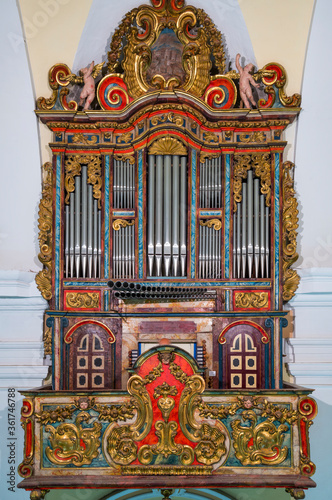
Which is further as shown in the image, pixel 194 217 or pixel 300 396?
pixel 194 217

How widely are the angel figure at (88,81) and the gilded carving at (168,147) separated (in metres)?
1.20

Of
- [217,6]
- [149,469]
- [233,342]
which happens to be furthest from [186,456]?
[217,6]

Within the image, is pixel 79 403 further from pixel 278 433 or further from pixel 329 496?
pixel 329 496

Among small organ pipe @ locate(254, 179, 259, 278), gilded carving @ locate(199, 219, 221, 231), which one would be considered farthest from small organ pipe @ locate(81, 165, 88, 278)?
small organ pipe @ locate(254, 179, 259, 278)

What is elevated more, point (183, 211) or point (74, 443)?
point (183, 211)

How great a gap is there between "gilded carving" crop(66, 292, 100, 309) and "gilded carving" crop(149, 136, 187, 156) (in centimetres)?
229

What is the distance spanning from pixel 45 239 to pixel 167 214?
183cm

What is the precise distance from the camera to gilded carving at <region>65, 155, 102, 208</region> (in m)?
8.83

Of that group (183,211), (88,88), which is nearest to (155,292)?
(183,211)

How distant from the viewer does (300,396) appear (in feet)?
24.5

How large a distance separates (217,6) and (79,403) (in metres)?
6.15

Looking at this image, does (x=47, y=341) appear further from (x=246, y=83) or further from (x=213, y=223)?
(x=246, y=83)

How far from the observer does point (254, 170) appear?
8.90 metres

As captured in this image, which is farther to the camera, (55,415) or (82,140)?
(82,140)
